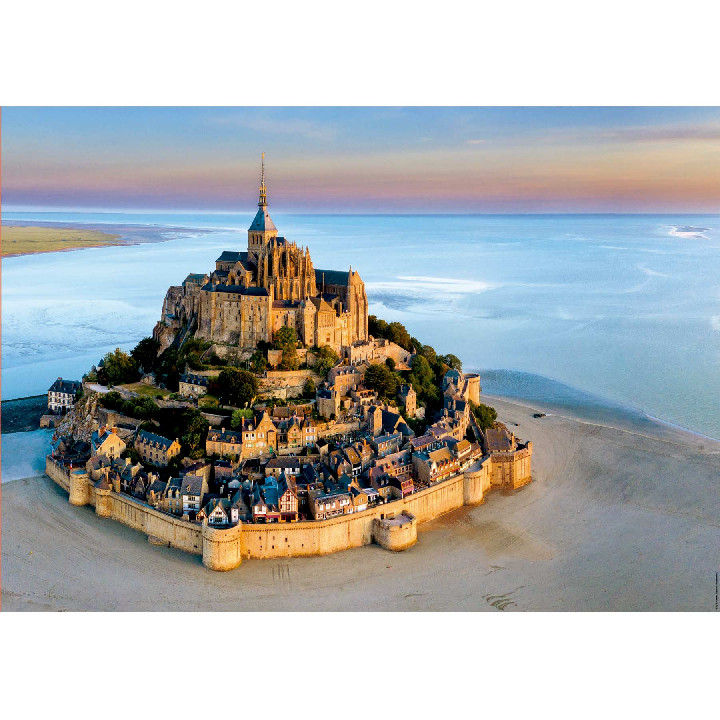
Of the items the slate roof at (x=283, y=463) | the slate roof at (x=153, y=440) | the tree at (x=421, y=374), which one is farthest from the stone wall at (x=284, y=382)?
the tree at (x=421, y=374)

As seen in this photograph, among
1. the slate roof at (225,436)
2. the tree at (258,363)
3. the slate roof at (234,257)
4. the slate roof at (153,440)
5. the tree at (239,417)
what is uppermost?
the slate roof at (234,257)

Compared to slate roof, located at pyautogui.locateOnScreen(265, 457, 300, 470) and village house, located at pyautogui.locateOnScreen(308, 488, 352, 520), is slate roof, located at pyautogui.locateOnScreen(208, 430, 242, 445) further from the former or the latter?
village house, located at pyautogui.locateOnScreen(308, 488, 352, 520)

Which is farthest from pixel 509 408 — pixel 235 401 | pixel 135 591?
pixel 135 591

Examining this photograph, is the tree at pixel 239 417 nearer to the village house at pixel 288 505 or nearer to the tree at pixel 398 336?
the village house at pixel 288 505

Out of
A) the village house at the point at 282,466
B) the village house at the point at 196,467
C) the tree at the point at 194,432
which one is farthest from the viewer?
the tree at the point at 194,432

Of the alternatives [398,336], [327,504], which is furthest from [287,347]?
[327,504]

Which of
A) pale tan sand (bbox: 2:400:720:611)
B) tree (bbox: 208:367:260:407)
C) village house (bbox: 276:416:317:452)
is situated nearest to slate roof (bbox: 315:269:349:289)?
tree (bbox: 208:367:260:407)

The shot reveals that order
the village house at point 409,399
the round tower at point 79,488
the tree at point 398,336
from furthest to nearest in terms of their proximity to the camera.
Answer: the tree at point 398,336, the village house at point 409,399, the round tower at point 79,488

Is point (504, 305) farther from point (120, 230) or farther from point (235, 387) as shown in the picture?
point (120, 230)
